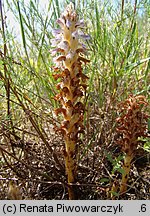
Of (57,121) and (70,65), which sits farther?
(57,121)

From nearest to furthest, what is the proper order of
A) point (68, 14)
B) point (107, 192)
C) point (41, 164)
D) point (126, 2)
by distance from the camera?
point (68, 14), point (107, 192), point (41, 164), point (126, 2)

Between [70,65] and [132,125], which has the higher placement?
[70,65]

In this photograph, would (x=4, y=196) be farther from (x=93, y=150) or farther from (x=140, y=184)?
(x=140, y=184)

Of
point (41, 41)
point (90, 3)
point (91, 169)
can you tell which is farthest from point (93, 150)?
point (90, 3)

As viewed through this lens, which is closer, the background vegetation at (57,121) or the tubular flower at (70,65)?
the tubular flower at (70,65)

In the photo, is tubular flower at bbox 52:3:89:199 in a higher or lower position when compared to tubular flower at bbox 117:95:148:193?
higher

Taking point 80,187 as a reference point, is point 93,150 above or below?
above

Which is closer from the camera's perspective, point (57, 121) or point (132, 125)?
point (132, 125)

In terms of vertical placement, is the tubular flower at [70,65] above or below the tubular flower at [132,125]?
above

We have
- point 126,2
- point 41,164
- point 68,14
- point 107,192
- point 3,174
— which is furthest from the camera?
point 126,2

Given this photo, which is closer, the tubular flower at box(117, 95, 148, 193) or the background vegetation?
the tubular flower at box(117, 95, 148, 193)

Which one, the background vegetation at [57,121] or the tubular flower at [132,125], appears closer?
the tubular flower at [132,125]
